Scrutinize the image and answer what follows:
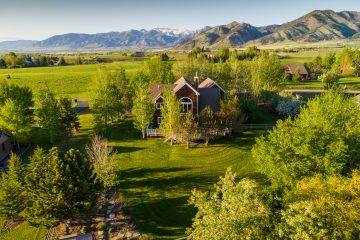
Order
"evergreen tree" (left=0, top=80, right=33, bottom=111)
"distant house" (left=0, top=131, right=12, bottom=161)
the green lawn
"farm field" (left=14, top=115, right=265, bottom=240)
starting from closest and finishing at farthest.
→ 1. the green lawn
2. "farm field" (left=14, top=115, right=265, bottom=240)
3. "distant house" (left=0, top=131, right=12, bottom=161)
4. "evergreen tree" (left=0, top=80, right=33, bottom=111)

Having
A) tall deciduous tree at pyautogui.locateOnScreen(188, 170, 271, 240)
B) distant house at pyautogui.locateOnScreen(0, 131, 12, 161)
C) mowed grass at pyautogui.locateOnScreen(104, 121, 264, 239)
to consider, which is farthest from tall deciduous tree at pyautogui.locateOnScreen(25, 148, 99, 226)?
distant house at pyautogui.locateOnScreen(0, 131, 12, 161)

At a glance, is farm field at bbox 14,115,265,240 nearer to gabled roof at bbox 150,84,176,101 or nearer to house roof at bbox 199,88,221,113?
house roof at bbox 199,88,221,113

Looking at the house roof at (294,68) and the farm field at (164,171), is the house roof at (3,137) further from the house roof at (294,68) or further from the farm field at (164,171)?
the house roof at (294,68)

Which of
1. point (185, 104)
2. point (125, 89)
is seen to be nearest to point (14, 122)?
point (125, 89)

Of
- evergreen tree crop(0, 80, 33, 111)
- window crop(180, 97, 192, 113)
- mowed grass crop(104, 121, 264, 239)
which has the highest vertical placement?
evergreen tree crop(0, 80, 33, 111)

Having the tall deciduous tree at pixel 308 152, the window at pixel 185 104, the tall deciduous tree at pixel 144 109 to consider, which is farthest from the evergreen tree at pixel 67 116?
the tall deciduous tree at pixel 308 152

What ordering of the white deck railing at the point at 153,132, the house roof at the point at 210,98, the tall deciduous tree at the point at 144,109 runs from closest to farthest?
the tall deciduous tree at the point at 144,109 → the white deck railing at the point at 153,132 → the house roof at the point at 210,98
